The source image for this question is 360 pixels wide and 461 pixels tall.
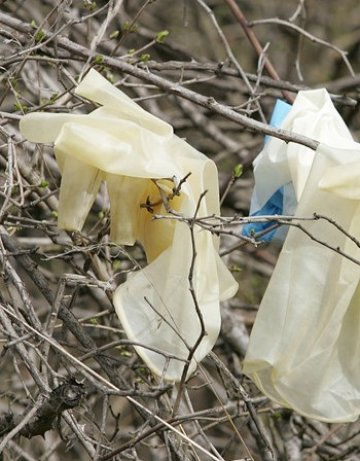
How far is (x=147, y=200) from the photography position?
5.79 feet

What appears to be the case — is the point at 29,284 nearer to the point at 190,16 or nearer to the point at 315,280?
the point at 190,16

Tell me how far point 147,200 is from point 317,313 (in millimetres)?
358

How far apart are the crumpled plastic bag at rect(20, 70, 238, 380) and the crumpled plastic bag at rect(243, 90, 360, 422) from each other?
0.36 feet

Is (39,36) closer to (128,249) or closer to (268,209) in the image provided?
(268,209)

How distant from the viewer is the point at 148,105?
3.30 meters

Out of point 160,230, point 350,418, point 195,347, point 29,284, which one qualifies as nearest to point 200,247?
point 160,230

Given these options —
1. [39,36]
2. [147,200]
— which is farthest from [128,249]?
[147,200]

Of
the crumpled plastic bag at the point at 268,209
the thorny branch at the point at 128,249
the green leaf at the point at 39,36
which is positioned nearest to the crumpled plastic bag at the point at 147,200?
the thorny branch at the point at 128,249

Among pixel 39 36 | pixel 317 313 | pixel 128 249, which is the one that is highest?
pixel 39 36

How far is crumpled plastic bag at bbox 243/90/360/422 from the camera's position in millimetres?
1712

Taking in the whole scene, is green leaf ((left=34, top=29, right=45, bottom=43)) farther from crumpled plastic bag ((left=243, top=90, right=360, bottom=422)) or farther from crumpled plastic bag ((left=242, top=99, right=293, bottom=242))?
crumpled plastic bag ((left=243, top=90, right=360, bottom=422))

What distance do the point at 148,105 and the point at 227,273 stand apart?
1.59 metres

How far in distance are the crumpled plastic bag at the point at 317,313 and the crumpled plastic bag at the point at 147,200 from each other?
0.11 meters

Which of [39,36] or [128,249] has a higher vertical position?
[39,36]
